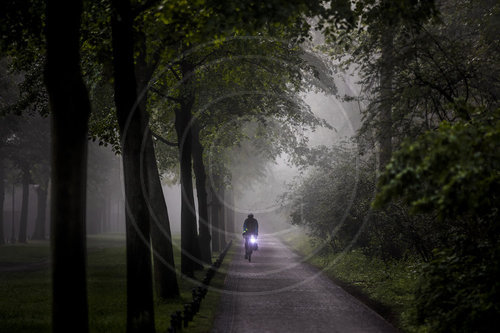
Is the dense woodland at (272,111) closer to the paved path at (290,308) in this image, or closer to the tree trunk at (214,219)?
the paved path at (290,308)

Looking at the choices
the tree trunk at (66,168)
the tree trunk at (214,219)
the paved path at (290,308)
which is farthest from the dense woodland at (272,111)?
the tree trunk at (214,219)

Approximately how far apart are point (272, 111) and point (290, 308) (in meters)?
9.42

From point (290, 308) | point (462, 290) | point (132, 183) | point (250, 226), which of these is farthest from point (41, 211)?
point (462, 290)

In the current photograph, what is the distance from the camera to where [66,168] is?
5.71m

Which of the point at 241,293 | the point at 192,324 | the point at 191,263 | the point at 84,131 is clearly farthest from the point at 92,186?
the point at 84,131

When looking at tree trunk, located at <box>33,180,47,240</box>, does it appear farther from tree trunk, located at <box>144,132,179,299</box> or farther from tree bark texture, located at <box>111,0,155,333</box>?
tree bark texture, located at <box>111,0,155,333</box>

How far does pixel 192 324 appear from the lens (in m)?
9.46

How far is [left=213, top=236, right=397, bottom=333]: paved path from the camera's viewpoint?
363 inches

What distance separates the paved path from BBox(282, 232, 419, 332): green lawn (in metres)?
0.29

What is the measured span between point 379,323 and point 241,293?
4874mm

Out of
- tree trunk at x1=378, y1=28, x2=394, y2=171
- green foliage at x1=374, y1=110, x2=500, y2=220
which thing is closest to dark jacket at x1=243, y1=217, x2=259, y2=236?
tree trunk at x1=378, y1=28, x2=394, y2=171

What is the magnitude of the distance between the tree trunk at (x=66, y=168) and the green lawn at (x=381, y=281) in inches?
178

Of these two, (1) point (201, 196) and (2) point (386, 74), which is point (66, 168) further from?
(1) point (201, 196)

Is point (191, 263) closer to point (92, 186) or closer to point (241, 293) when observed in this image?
point (241, 293)
